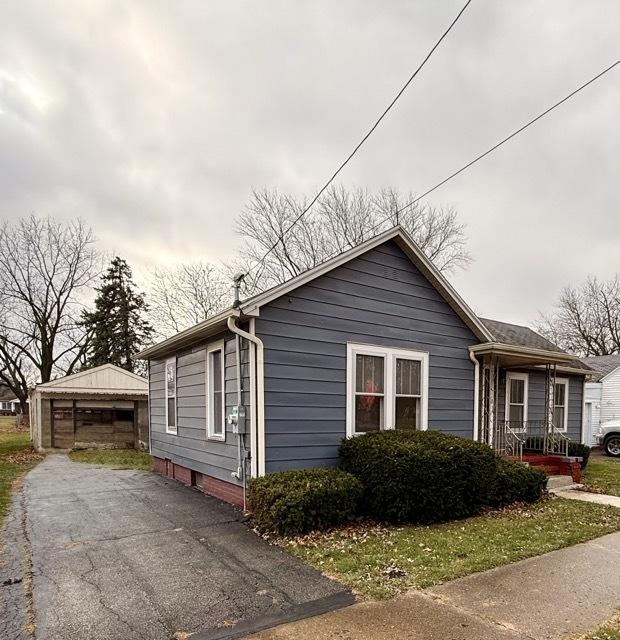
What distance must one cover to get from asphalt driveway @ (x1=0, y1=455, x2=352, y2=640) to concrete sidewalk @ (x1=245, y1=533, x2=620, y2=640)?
0.35 metres

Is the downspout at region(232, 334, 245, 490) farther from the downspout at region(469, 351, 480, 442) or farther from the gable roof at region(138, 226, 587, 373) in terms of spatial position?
the downspout at region(469, 351, 480, 442)

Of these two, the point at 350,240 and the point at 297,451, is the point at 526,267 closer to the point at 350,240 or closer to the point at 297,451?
the point at 350,240

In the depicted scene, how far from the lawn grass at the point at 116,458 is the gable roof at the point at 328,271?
168 inches

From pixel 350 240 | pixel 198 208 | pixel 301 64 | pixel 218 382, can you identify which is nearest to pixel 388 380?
pixel 218 382

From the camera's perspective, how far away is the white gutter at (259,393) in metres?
6.35

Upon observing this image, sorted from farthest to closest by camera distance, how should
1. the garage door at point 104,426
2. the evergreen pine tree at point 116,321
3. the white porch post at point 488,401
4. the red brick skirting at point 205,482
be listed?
the evergreen pine tree at point 116,321 → the garage door at point 104,426 → the white porch post at point 488,401 → the red brick skirting at point 205,482

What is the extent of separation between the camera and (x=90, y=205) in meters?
13.7

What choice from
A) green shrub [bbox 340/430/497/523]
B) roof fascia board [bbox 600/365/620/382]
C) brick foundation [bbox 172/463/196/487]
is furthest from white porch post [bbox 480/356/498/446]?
roof fascia board [bbox 600/365/620/382]

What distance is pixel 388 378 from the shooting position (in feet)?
26.2

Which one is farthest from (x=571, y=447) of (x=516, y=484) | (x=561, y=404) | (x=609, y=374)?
(x=609, y=374)

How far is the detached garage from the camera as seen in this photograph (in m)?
17.2

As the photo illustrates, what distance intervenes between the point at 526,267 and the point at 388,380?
1473 centimetres

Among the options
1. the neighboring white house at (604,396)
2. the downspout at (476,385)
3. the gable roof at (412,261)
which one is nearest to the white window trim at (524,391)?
the downspout at (476,385)

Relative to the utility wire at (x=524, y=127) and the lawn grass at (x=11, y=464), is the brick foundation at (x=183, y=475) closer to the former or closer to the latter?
the lawn grass at (x=11, y=464)
